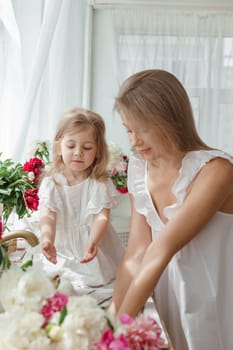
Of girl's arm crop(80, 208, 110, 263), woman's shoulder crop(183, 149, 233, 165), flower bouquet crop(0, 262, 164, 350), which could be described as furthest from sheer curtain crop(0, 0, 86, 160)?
flower bouquet crop(0, 262, 164, 350)

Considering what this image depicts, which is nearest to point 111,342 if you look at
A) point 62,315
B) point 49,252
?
point 62,315

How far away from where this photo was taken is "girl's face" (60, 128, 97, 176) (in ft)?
4.96

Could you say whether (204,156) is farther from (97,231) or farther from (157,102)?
(97,231)

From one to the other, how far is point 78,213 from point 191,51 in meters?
1.43

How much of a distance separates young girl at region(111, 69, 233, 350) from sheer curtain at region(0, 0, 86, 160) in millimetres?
812

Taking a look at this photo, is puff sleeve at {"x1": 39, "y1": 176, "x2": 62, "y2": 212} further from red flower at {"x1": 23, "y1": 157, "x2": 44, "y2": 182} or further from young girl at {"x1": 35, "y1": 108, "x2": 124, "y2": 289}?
red flower at {"x1": 23, "y1": 157, "x2": 44, "y2": 182}

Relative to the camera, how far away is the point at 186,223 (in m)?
1.03

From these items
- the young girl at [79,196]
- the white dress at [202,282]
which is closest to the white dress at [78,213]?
the young girl at [79,196]

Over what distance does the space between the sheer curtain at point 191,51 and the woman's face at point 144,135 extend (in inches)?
62.2

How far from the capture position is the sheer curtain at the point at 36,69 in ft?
6.03

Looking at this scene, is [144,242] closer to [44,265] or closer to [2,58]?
[44,265]

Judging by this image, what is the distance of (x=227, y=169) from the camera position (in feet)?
3.49

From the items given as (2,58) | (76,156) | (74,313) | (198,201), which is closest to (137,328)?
(74,313)

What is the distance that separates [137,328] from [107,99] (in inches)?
84.1
